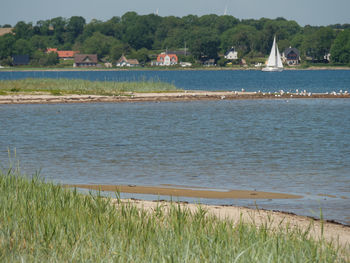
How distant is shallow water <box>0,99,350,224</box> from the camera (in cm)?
1973

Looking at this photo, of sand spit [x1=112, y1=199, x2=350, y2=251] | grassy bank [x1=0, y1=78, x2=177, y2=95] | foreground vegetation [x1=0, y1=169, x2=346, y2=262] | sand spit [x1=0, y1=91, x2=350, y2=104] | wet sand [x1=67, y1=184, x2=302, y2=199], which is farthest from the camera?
grassy bank [x1=0, y1=78, x2=177, y2=95]

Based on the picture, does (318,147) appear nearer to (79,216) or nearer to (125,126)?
(125,126)

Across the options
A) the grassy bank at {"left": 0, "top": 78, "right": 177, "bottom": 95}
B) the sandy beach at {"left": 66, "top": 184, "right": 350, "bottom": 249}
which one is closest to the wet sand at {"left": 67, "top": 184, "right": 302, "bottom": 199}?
the sandy beach at {"left": 66, "top": 184, "right": 350, "bottom": 249}

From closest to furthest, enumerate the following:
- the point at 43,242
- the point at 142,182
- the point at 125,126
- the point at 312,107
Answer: the point at 43,242 → the point at 142,182 → the point at 125,126 → the point at 312,107

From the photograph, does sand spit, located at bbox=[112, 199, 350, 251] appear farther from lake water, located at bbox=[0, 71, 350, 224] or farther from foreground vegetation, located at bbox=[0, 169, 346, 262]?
foreground vegetation, located at bbox=[0, 169, 346, 262]

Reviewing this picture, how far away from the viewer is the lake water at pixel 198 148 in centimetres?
1969

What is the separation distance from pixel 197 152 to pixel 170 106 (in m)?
28.9

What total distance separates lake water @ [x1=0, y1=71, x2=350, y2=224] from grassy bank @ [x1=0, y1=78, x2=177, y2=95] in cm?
1194

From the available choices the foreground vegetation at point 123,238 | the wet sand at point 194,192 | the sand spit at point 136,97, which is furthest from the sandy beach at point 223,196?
the sand spit at point 136,97

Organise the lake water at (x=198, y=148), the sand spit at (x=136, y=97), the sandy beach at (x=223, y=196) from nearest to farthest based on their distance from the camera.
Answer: the sandy beach at (x=223, y=196) → the lake water at (x=198, y=148) → the sand spit at (x=136, y=97)

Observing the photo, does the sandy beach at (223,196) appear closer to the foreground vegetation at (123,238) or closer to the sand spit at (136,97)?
the foreground vegetation at (123,238)

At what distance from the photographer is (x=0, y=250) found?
9875mm

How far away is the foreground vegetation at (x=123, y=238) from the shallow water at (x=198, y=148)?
1.47 metres

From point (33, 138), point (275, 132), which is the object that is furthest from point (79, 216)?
point (275, 132)
